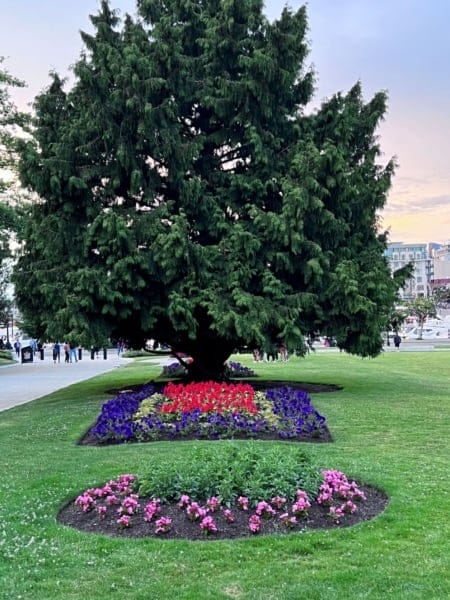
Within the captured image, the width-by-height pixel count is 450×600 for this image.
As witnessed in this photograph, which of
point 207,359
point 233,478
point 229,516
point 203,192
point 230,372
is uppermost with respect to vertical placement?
point 203,192

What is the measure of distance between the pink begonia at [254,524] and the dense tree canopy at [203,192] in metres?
7.13

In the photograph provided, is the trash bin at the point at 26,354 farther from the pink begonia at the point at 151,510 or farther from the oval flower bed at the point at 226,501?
the pink begonia at the point at 151,510

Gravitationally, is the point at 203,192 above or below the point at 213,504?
above

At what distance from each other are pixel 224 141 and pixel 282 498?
35.0 ft

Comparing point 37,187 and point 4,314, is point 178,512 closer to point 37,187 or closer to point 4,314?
point 37,187

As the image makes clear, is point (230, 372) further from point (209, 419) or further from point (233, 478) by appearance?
point (233, 478)

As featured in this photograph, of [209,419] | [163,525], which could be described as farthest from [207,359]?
[163,525]

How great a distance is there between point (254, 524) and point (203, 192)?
9.84 m

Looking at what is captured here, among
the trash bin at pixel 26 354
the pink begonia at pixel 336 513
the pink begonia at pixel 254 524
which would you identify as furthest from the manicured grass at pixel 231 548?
the trash bin at pixel 26 354

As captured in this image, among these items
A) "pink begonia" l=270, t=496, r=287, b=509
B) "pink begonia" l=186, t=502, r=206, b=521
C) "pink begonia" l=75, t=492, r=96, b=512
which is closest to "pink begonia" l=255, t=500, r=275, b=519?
"pink begonia" l=270, t=496, r=287, b=509

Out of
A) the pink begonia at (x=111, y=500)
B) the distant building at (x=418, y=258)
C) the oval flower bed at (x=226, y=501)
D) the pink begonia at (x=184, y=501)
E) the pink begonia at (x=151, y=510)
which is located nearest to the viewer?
the oval flower bed at (x=226, y=501)

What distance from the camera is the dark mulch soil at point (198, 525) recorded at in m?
4.54

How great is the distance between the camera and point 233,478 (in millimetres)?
5059

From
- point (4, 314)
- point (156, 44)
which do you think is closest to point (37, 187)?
point (156, 44)
